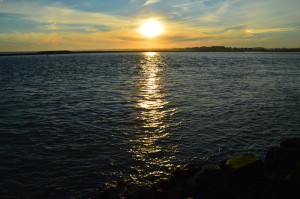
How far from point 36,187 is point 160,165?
663 cm

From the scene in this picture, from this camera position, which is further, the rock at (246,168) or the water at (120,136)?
the water at (120,136)

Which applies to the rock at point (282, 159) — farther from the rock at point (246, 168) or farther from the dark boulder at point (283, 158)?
the rock at point (246, 168)

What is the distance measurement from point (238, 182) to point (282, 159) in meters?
3.52

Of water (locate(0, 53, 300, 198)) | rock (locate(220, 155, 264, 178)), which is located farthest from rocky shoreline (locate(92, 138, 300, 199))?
water (locate(0, 53, 300, 198))

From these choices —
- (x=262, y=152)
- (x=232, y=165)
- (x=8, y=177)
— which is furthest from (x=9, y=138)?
(x=262, y=152)

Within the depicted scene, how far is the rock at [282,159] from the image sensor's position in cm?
1147

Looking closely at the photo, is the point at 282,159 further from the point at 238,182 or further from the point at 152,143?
the point at 152,143

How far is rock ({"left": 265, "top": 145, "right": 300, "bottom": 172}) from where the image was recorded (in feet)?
37.6

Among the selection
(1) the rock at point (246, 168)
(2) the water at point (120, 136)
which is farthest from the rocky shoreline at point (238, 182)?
(2) the water at point (120, 136)

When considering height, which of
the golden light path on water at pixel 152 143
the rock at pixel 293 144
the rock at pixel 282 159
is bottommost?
the golden light path on water at pixel 152 143

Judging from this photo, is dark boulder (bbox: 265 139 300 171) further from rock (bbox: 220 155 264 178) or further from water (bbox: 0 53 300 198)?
water (bbox: 0 53 300 198)

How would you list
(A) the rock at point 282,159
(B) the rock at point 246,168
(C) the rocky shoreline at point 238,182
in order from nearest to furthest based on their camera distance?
(C) the rocky shoreline at point 238,182
(B) the rock at point 246,168
(A) the rock at point 282,159

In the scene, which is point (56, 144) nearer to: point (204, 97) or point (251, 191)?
point (251, 191)

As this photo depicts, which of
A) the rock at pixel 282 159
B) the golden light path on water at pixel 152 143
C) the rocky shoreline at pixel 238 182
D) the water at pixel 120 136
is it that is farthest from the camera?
the golden light path on water at pixel 152 143
